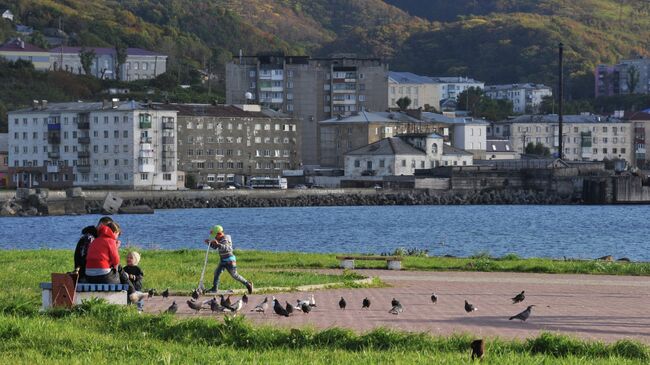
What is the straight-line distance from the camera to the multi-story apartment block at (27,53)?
18475 centimetres

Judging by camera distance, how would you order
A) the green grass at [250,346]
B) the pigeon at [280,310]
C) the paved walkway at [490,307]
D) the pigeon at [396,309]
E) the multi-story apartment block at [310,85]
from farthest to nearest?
the multi-story apartment block at [310,85], the pigeon at [396,309], the pigeon at [280,310], the paved walkway at [490,307], the green grass at [250,346]

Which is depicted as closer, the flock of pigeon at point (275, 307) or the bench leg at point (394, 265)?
the flock of pigeon at point (275, 307)

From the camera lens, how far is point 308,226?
8794 centimetres

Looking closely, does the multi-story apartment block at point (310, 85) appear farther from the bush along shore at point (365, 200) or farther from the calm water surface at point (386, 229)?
the calm water surface at point (386, 229)

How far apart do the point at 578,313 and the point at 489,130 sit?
164081 millimetres

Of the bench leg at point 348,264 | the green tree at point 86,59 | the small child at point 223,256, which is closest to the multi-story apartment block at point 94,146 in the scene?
the green tree at point 86,59

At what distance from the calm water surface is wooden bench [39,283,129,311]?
31703mm

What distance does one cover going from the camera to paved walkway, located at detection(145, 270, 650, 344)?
21.9 meters

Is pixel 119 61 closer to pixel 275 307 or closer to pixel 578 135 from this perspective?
pixel 578 135

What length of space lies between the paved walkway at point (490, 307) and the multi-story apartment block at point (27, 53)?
156431 millimetres

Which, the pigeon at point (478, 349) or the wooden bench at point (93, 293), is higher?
the wooden bench at point (93, 293)

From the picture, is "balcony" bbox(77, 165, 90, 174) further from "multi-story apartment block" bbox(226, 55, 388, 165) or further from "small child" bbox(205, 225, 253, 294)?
"small child" bbox(205, 225, 253, 294)

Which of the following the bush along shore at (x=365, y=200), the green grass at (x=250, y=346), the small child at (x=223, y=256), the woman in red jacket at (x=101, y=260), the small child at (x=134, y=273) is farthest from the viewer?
the bush along shore at (x=365, y=200)

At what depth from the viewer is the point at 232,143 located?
470 ft
